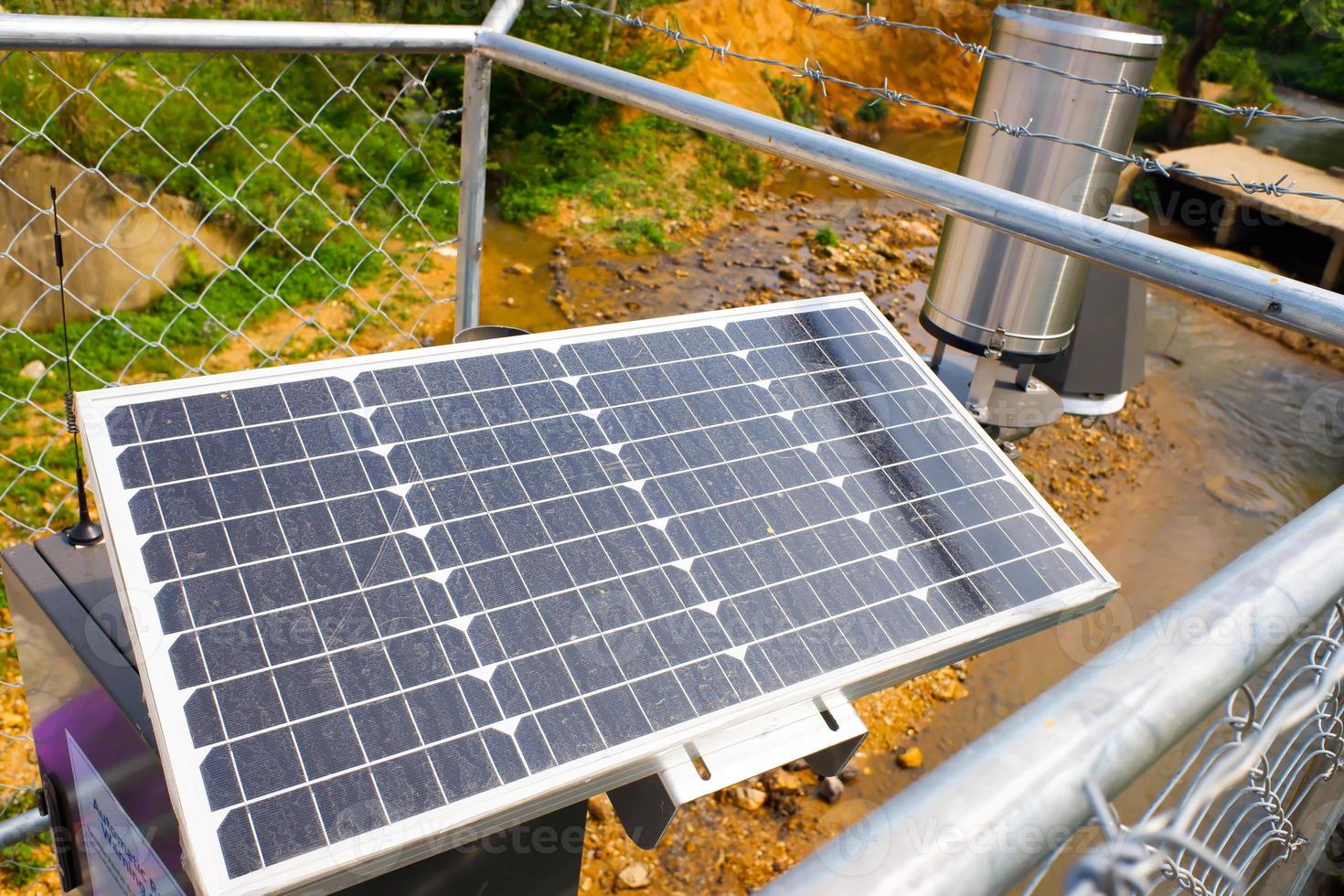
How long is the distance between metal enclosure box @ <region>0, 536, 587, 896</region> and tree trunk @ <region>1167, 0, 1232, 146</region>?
497 inches

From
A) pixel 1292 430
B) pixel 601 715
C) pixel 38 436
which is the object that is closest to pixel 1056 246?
pixel 601 715

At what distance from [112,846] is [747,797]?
103 inches

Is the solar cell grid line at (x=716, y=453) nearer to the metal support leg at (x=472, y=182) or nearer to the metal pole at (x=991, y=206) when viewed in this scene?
the metal pole at (x=991, y=206)

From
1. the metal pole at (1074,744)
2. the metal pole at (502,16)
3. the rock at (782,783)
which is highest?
the metal pole at (502,16)

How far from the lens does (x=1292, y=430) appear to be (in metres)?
7.51

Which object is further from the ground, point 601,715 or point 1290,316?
point 1290,316

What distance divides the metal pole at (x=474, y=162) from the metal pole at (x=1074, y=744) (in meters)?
2.08

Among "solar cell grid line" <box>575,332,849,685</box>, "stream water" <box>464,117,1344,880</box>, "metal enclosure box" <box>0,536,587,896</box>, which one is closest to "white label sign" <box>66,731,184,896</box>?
"metal enclosure box" <box>0,536,587,896</box>

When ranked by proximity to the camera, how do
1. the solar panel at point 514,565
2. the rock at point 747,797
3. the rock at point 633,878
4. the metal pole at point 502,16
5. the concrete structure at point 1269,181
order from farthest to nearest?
the concrete structure at point 1269,181, the rock at point 747,797, the rock at point 633,878, the metal pole at point 502,16, the solar panel at point 514,565

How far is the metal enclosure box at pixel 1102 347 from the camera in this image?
19.3 ft

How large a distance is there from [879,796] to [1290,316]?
9.68 ft

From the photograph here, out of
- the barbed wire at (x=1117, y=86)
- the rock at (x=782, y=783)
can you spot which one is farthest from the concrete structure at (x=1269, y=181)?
the rock at (x=782, y=783)

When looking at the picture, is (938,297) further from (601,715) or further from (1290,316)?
(601,715)

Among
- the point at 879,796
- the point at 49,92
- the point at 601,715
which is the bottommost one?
the point at 879,796
